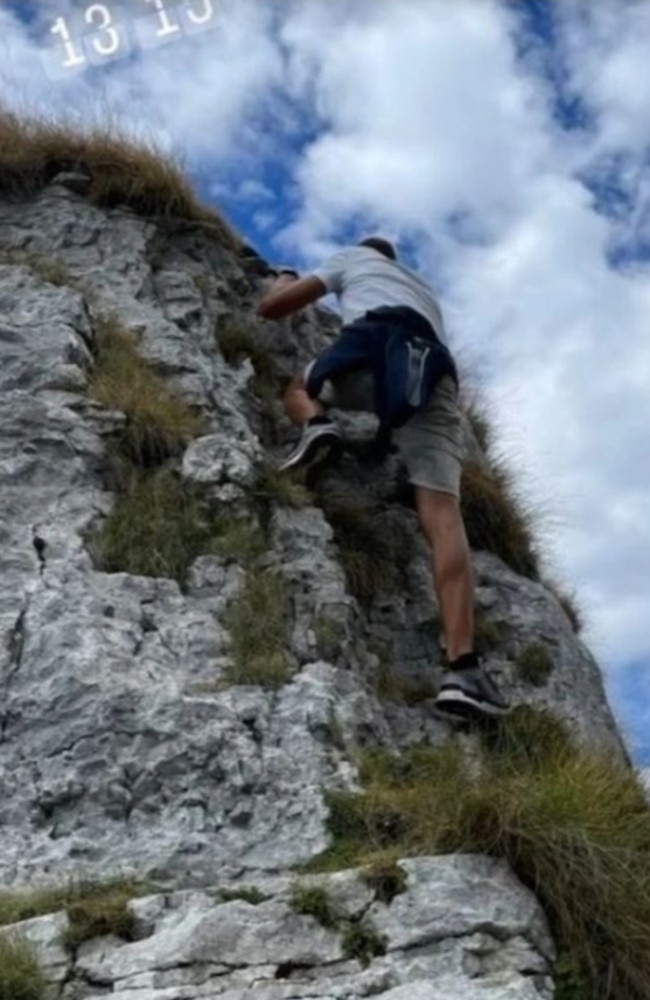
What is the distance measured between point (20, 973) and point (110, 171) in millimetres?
7267

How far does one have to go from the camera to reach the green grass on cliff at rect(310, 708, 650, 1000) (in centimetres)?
529

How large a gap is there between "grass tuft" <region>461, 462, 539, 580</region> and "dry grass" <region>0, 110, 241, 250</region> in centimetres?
289

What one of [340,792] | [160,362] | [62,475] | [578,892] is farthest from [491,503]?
[578,892]

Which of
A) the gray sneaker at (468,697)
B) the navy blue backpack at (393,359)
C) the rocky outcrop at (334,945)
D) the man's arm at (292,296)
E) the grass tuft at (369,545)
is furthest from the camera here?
the man's arm at (292,296)

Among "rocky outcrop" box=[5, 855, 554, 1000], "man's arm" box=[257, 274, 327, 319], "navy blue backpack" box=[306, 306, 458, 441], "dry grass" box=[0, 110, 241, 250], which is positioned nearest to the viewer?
"rocky outcrop" box=[5, 855, 554, 1000]

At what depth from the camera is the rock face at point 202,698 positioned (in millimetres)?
5164

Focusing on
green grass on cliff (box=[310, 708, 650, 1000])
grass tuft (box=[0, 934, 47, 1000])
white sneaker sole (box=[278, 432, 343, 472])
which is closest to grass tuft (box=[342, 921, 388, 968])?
green grass on cliff (box=[310, 708, 650, 1000])

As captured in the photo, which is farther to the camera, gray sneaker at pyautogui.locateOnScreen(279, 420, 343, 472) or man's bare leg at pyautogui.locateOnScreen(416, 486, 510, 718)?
gray sneaker at pyautogui.locateOnScreen(279, 420, 343, 472)

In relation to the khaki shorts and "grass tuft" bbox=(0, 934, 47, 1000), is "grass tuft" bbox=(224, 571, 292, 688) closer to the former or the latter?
the khaki shorts

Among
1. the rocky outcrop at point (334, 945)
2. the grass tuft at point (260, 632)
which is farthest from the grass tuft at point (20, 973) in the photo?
the grass tuft at point (260, 632)

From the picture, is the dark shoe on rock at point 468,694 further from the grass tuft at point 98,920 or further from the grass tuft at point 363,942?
the grass tuft at point 98,920

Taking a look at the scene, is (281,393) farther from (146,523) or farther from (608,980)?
(608,980)

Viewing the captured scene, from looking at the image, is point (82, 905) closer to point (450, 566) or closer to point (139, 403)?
point (450, 566)

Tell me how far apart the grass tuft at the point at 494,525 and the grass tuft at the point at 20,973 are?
482cm
